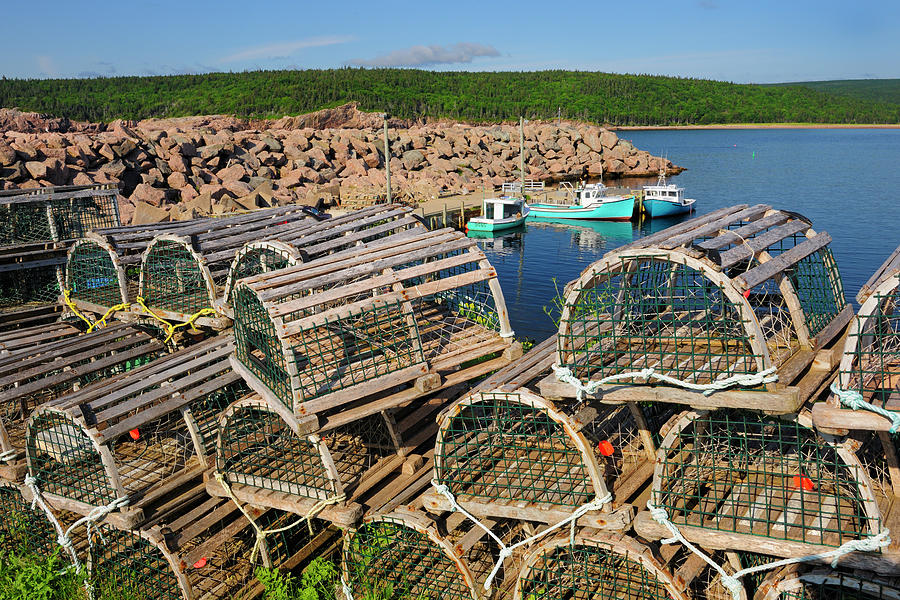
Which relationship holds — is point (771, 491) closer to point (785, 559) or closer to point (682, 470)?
point (682, 470)

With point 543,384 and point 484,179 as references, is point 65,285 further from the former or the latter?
point 484,179

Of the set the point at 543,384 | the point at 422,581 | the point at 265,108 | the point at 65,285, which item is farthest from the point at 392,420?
the point at 265,108

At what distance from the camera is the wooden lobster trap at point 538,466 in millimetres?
3945

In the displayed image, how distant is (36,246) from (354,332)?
20.7ft

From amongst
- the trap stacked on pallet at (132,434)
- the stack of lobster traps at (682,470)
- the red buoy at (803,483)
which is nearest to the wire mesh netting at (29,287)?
the trap stacked on pallet at (132,434)

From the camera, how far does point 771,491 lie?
13.9 feet

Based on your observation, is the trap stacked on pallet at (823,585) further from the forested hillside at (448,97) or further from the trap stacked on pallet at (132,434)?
the forested hillside at (448,97)

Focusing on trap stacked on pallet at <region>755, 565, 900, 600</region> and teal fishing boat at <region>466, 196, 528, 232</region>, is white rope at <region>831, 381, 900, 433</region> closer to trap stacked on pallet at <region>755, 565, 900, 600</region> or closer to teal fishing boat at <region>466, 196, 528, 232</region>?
trap stacked on pallet at <region>755, 565, 900, 600</region>

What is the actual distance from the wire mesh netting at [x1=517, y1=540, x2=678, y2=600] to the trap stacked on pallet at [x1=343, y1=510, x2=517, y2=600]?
1.25 ft

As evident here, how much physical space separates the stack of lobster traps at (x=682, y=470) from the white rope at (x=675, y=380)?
10 mm

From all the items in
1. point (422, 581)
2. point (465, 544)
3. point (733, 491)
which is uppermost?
point (733, 491)

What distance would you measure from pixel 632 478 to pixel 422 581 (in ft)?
5.05

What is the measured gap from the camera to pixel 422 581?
477 cm

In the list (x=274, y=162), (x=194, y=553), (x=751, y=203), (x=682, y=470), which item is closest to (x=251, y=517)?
(x=194, y=553)
